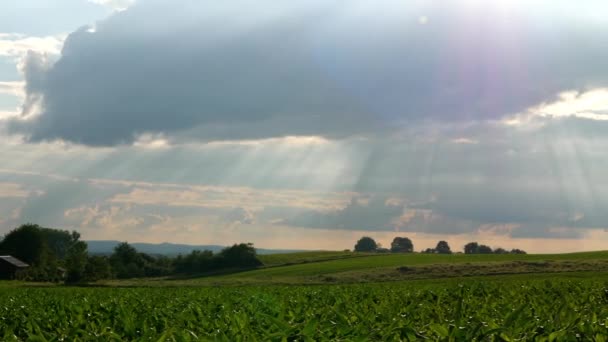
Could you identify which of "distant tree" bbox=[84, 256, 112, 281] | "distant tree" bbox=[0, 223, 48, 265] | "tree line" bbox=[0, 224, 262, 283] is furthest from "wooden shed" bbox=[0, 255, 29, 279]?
"distant tree" bbox=[84, 256, 112, 281]

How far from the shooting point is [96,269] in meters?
108

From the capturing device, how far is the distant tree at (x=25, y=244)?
15288 centimetres

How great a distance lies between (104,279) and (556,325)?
372 ft

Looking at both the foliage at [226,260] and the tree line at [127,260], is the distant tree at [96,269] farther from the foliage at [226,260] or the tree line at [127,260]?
the foliage at [226,260]

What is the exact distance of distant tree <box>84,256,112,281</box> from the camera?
108m

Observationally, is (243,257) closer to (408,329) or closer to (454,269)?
(454,269)

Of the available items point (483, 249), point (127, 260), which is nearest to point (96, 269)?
point (127, 260)

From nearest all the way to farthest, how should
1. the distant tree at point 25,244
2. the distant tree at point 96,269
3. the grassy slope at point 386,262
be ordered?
the distant tree at point 96,269
the grassy slope at point 386,262
the distant tree at point 25,244

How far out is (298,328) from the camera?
3.82 m

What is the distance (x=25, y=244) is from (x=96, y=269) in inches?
2120

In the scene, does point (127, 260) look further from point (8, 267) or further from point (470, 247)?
point (470, 247)

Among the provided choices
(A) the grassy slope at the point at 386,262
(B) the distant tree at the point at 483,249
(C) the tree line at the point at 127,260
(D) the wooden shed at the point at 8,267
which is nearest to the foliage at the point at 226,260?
(C) the tree line at the point at 127,260

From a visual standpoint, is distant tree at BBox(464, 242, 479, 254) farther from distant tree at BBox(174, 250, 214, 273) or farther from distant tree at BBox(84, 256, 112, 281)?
distant tree at BBox(84, 256, 112, 281)

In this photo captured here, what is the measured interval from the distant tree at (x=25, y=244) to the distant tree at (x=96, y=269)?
4661 centimetres
